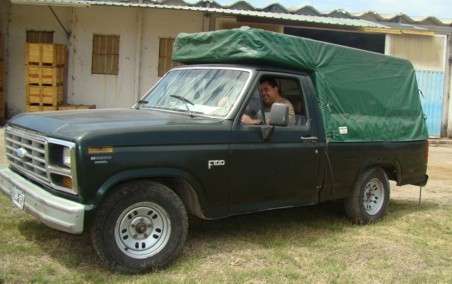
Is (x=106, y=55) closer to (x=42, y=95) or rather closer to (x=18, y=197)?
(x=42, y=95)

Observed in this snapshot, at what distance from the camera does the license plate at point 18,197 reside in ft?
17.0

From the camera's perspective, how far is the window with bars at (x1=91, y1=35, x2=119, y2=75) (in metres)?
17.1

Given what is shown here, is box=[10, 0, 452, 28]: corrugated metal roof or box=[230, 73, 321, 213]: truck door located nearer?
box=[230, 73, 321, 213]: truck door

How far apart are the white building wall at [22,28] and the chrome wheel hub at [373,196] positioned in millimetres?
12010

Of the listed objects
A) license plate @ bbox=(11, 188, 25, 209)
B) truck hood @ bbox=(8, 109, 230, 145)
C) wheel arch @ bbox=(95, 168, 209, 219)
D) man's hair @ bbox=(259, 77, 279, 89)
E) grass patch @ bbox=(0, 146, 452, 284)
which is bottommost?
grass patch @ bbox=(0, 146, 452, 284)

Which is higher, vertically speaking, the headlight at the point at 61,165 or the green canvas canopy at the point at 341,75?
the green canvas canopy at the point at 341,75

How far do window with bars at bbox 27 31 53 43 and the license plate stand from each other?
12417 mm

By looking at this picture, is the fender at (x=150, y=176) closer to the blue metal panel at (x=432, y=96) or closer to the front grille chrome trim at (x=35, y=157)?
the front grille chrome trim at (x=35, y=157)

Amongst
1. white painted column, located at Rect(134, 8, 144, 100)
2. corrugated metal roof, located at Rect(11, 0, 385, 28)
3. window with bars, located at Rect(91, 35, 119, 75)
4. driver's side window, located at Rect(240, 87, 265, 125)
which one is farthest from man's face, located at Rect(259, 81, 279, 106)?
window with bars, located at Rect(91, 35, 119, 75)

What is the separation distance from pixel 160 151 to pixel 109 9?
1286 cm

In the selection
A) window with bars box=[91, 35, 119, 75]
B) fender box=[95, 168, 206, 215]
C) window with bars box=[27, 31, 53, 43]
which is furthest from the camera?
window with bars box=[91, 35, 119, 75]

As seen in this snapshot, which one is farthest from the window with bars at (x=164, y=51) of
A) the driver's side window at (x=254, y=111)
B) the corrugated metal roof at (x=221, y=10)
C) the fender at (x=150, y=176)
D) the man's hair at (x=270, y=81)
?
the fender at (x=150, y=176)

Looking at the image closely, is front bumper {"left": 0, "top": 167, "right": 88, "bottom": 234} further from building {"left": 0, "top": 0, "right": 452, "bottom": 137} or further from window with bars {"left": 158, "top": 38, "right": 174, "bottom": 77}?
window with bars {"left": 158, "top": 38, "right": 174, "bottom": 77}

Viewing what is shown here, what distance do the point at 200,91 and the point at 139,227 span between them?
1724 millimetres
